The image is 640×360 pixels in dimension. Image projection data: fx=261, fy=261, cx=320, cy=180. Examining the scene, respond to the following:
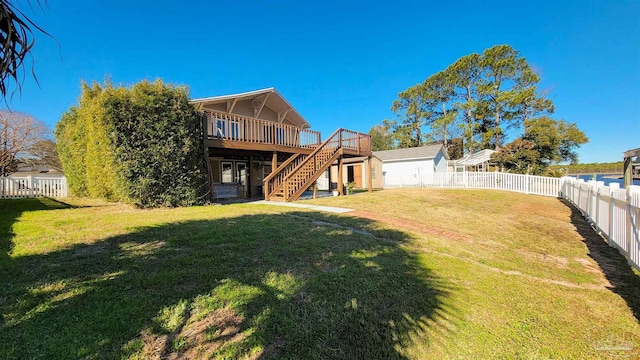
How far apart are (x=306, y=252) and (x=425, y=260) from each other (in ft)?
6.55

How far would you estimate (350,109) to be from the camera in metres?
39.5

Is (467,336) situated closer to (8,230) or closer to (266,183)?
(8,230)

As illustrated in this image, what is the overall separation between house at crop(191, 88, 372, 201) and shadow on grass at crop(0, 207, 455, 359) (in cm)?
684

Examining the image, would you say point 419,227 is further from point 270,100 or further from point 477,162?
point 477,162

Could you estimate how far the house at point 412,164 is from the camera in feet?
85.7

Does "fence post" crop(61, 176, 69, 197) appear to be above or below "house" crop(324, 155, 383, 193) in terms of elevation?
below

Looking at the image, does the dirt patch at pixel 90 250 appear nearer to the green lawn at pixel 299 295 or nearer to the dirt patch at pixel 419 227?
the green lawn at pixel 299 295

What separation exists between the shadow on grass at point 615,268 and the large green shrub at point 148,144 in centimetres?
1042

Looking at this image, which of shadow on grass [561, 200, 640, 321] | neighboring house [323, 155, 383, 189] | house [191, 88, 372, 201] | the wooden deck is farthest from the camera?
neighboring house [323, 155, 383, 189]

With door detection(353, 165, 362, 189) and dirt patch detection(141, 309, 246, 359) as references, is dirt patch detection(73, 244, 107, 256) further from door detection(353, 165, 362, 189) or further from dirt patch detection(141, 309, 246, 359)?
door detection(353, 165, 362, 189)

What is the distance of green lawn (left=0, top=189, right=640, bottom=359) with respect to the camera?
2143mm

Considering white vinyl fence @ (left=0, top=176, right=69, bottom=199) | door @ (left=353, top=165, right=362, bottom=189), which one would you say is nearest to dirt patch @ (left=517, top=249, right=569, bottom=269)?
white vinyl fence @ (left=0, top=176, right=69, bottom=199)

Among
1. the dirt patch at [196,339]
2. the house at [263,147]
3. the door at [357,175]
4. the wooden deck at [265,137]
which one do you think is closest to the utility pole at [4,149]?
the house at [263,147]

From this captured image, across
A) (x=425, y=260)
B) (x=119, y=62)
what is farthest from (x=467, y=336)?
(x=119, y=62)
